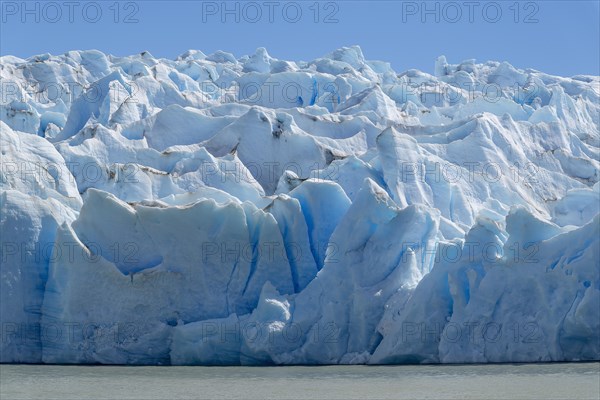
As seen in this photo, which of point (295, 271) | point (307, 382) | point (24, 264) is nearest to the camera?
point (307, 382)

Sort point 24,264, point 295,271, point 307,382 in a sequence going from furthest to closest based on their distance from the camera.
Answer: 1. point 295,271
2. point 24,264
3. point 307,382

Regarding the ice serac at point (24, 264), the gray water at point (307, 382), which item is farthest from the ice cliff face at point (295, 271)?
the gray water at point (307, 382)

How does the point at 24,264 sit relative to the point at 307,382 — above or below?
above

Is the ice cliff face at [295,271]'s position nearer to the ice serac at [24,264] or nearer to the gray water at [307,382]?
the ice serac at [24,264]

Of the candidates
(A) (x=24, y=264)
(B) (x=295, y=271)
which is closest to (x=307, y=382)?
(B) (x=295, y=271)

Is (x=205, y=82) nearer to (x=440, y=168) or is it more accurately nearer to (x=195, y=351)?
(x=440, y=168)

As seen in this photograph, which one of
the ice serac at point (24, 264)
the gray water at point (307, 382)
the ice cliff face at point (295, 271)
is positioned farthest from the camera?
the ice serac at point (24, 264)

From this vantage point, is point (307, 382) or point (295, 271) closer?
point (307, 382)

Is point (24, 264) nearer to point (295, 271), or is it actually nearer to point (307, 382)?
point (295, 271)

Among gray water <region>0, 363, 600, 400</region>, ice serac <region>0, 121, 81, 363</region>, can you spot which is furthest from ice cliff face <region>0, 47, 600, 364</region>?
gray water <region>0, 363, 600, 400</region>
